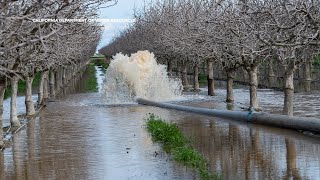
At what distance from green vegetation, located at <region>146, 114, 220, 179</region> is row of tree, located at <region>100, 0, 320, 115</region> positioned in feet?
8.23

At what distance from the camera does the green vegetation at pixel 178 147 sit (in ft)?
43.3

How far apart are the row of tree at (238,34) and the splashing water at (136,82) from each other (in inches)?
81.3

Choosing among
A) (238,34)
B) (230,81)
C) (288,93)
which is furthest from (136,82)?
(238,34)

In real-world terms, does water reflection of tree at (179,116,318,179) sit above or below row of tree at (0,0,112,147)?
below

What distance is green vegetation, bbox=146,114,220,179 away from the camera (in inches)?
519

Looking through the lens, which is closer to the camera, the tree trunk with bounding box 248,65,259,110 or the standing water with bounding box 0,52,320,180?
the standing water with bounding box 0,52,320,180

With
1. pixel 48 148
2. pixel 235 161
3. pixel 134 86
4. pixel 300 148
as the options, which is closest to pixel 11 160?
pixel 48 148

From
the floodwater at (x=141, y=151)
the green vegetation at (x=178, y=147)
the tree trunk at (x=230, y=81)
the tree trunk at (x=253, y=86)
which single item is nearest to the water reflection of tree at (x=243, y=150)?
the floodwater at (x=141, y=151)

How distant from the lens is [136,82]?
37.5 m

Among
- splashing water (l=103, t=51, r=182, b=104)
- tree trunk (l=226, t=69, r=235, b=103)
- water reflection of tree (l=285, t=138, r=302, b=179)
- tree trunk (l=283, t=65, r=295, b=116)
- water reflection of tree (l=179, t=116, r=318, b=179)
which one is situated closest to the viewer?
water reflection of tree (l=285, t=138, r=302, b=179)

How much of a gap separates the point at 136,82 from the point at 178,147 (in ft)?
71.8

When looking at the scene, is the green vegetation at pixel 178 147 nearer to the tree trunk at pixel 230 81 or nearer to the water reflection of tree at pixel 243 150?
the water reflection of tree at pixel 243 150

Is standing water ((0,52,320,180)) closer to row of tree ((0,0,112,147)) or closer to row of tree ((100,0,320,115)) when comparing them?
row of tree ((0,0,112,147))

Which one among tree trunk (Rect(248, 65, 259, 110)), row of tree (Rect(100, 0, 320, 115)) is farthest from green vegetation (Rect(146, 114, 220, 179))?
tree trunk (Rect(248, 65, 259, 110))
